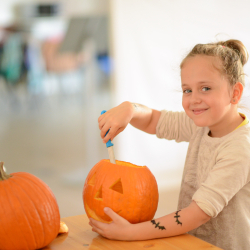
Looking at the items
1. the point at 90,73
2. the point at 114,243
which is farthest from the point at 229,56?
the point at 90,73

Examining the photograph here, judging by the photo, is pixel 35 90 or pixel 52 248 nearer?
pixel 52 248

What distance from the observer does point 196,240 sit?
688 mm

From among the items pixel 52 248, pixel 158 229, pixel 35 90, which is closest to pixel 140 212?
pixel 158 229

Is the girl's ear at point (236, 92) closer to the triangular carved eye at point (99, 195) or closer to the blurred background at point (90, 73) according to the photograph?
the blurred background at point (90, 73)

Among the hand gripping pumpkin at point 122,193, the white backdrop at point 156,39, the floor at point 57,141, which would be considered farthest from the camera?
the floor at point 57,141

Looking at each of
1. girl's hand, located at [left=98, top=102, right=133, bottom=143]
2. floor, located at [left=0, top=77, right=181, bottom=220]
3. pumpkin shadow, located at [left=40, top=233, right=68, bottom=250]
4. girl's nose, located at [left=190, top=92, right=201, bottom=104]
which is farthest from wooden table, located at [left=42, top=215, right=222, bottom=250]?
floor, located at [left=0, top=77, right=181, bottom=220]

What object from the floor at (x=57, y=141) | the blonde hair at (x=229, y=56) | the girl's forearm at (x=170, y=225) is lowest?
the floor at (x=57, y=141)

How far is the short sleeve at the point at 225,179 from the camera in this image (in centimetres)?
71

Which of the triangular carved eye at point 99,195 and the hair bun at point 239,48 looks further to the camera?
the hair bun at point 239,48

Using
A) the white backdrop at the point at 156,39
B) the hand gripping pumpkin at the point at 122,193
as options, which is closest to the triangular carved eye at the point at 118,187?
the hand gripping pumpkin at the point at 122,193

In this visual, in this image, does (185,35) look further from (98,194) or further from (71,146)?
(71,146)

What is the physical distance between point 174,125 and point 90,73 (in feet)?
5.69

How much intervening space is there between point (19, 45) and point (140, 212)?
4.29 m

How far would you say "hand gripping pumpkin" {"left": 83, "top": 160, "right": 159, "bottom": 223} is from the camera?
72 cm
